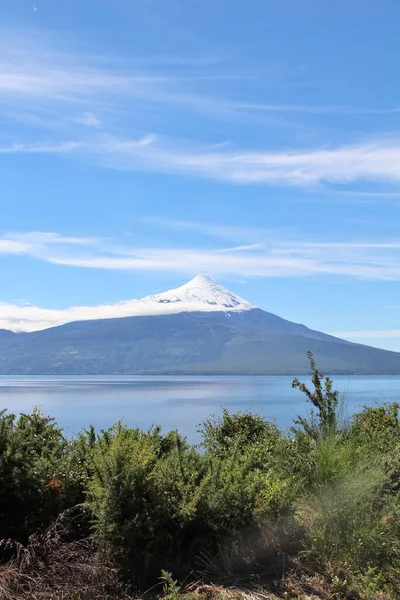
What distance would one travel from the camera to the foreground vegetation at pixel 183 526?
752 cm

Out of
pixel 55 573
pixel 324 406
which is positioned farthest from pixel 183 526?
pixel 324 406

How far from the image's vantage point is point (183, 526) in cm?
807

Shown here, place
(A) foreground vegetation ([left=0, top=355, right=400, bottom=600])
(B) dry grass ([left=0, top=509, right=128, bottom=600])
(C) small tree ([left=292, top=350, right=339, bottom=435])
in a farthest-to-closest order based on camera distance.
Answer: (C) small tree ([left=292, top=350, right=339, bottom=435])
(A) foreground vegetation ([left=0, top=355, right=400, bottom=600])
(B) dry grass ([left=0, top=509, right=128, bottom=600])

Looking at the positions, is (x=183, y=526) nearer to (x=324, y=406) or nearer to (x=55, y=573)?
(x=55, y=573)

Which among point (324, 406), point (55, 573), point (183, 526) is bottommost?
point (55, 573)

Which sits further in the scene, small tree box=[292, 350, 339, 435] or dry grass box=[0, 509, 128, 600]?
small tree box=[292, 350, 339, 435]

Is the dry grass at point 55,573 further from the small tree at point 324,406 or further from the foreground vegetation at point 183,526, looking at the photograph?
the small tree at point 324,406

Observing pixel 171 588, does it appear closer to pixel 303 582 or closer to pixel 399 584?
pixel 303 582

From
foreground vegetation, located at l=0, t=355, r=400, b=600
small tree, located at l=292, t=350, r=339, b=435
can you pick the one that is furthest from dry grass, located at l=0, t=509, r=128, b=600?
small tree, located at l=292, t=350, r=339, b=435

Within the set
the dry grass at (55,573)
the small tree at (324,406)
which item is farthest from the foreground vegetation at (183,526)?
the small tree at (324,406)

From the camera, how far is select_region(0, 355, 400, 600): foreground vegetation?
7.52 meters

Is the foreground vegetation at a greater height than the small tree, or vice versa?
the small tree

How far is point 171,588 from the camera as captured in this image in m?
7.13

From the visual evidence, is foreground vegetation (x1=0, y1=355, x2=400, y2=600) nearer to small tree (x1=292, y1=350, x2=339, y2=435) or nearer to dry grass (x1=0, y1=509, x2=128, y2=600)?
dry grass (x1=0, y1=509, x2=128, y2=600)
